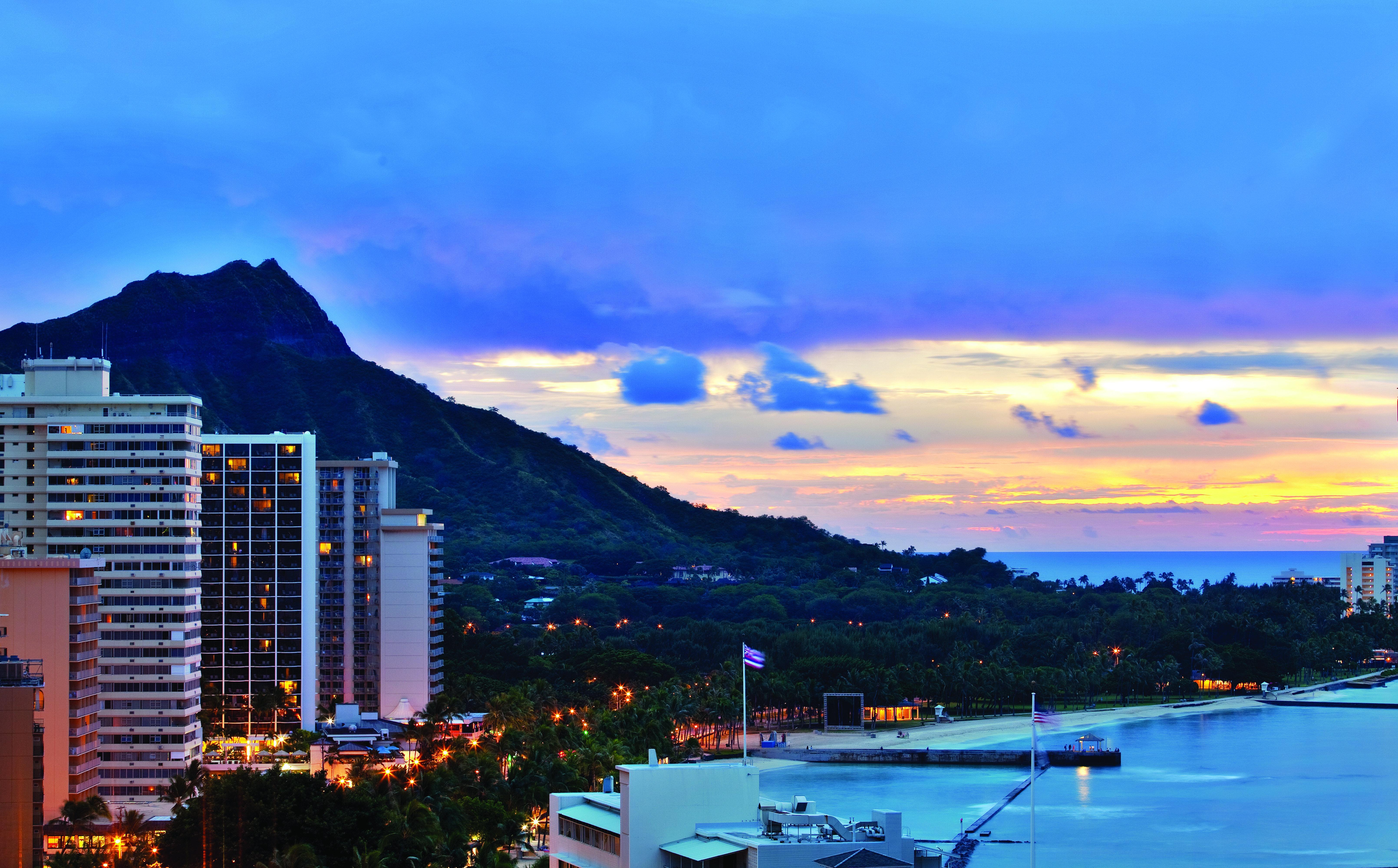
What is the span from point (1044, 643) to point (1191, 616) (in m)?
26.6

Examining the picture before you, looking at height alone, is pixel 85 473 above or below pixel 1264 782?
above

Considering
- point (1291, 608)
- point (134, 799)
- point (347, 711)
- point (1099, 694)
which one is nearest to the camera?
point (134, 799)

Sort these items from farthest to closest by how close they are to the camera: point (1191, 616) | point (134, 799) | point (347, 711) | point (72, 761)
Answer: point (1191, 616) < point (347, 711) < point (134, 799) < point (72, 761)

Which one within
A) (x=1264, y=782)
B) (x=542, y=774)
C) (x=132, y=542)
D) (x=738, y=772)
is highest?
(x=132, y=542)

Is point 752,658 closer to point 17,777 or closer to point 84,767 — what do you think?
point 17,777

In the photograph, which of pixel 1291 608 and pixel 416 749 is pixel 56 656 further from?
pixel 1291 608

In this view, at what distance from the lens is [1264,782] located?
100438 millimetres

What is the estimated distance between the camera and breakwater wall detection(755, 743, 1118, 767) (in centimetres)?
10900

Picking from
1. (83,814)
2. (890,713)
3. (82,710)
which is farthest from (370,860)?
(890,713)

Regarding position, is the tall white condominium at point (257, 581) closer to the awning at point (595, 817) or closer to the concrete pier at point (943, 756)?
the concrete pier at point (943, 756)

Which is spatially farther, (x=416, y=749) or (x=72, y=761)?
(x=416, y=749)

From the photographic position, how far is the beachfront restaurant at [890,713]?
132 metres

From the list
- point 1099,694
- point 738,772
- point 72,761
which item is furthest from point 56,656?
point 1099,694

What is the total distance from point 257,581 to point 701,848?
6740 centimetres
